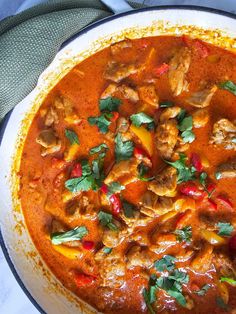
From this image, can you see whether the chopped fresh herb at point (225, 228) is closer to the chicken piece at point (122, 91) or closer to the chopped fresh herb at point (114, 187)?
the chopped fresh herb at point (114, 187)

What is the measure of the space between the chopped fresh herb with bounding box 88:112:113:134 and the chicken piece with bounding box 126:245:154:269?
3.77 feet

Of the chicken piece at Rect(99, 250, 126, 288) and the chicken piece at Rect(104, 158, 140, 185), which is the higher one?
the chicken piece at Rect(104, 158, 140, 185)

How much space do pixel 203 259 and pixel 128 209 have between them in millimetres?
826

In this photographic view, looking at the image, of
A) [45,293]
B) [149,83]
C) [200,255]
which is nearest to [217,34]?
[149,83]

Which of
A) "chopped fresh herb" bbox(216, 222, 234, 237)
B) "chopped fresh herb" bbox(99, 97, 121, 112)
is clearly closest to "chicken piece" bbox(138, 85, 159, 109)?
"chopped fresh herb" bbox(99, 97, 121, 112)

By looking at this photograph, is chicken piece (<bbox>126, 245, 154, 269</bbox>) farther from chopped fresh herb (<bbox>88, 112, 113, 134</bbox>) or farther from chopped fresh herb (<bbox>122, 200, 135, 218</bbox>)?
chopped fresh herb (<bbox>88, 112, 113, 134</bbox>)

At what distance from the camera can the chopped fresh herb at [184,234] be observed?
16.2 feet

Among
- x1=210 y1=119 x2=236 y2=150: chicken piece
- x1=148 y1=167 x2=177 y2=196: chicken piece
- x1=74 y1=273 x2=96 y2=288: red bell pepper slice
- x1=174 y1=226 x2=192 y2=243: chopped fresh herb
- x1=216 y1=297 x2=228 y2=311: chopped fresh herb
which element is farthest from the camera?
x1=74 y1=273 x2=96 y2=288: red bell pepper slice

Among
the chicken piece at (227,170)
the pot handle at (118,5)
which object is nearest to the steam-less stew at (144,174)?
the chicken piece at (227,170)

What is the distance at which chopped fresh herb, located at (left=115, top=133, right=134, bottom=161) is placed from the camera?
16.0 feet

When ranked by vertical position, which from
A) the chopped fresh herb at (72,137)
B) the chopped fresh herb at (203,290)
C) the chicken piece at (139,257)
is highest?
the chopped fresh herb at (72,137)

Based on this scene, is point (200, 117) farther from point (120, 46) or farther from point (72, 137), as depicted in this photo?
point (72, 137)

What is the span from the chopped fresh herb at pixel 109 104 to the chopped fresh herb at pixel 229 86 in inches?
37.1

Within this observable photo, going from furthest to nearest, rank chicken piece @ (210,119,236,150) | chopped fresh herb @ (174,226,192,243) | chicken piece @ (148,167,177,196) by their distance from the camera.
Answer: chopped fresh herb @ (174,226,192,243), chicken piece @ (148,167,177,196), chicken piece @ (210,119,236,150)
